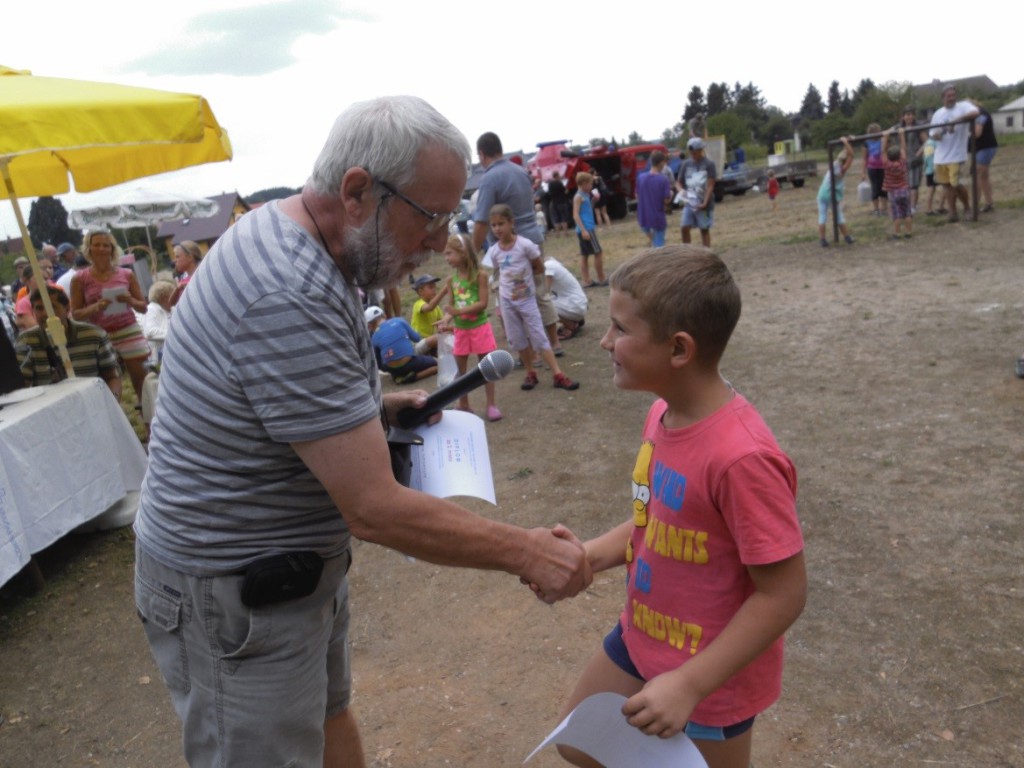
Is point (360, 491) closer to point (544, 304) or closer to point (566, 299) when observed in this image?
point (544, 304)

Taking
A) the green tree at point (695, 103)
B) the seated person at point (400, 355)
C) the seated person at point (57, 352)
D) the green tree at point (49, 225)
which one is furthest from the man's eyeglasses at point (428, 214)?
the green tree at point (695, 103)

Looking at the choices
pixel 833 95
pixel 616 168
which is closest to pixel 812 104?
pixel 833 95

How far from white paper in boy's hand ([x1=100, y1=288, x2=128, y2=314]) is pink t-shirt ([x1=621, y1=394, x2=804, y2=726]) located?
7.50 m

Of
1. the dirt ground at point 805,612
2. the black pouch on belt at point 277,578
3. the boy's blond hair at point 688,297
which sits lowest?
the dirt ground at point 805,612

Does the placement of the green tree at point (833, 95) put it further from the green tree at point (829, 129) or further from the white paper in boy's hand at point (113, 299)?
the white paper in boy's hand at point (113, 299)

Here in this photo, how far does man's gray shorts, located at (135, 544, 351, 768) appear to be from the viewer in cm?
172

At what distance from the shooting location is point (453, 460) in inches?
87.2

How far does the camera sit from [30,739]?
11.5 ft

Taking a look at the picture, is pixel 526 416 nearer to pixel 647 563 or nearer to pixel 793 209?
pixel 647 563

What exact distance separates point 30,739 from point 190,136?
13.6 feet

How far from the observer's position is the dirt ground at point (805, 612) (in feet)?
9.45

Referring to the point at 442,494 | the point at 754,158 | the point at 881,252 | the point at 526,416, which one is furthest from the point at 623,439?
the point at 754,158

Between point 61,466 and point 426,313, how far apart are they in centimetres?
475

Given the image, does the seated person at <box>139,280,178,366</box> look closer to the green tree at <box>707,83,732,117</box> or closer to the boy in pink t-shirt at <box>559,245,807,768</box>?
the boy in pink t-shirt at <box>559,245,807,768</box>
